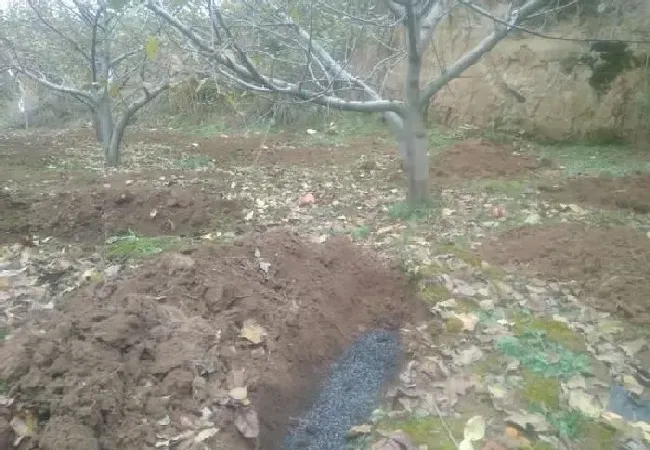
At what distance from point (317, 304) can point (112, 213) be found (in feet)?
9.12

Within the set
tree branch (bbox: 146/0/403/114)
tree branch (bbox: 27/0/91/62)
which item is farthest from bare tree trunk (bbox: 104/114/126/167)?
tree branch (bbox: 146/0/403/114)

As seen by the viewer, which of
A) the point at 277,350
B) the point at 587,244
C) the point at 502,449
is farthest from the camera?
the point at 587,244

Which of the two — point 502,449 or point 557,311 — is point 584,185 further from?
point 502,449

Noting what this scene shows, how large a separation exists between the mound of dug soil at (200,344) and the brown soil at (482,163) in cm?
293

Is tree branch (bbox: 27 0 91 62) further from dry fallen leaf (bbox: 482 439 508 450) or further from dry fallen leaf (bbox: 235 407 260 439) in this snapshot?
dry fallen leaf (bbox: 482 439 508 450)

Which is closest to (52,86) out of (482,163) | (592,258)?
(482,163)

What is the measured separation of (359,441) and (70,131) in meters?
11.9

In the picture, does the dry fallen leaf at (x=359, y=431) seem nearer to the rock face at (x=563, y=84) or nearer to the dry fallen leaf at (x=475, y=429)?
the dry fallen leaf at (x=475, y=429)

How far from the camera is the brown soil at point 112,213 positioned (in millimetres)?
5227

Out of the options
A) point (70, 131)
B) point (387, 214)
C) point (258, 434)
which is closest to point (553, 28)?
point (387, 214)

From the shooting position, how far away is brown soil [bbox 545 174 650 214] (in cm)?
539

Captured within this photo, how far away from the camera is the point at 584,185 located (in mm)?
5945

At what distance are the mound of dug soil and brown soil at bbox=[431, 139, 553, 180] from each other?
9.60 feet

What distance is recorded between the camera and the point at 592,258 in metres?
4.25
